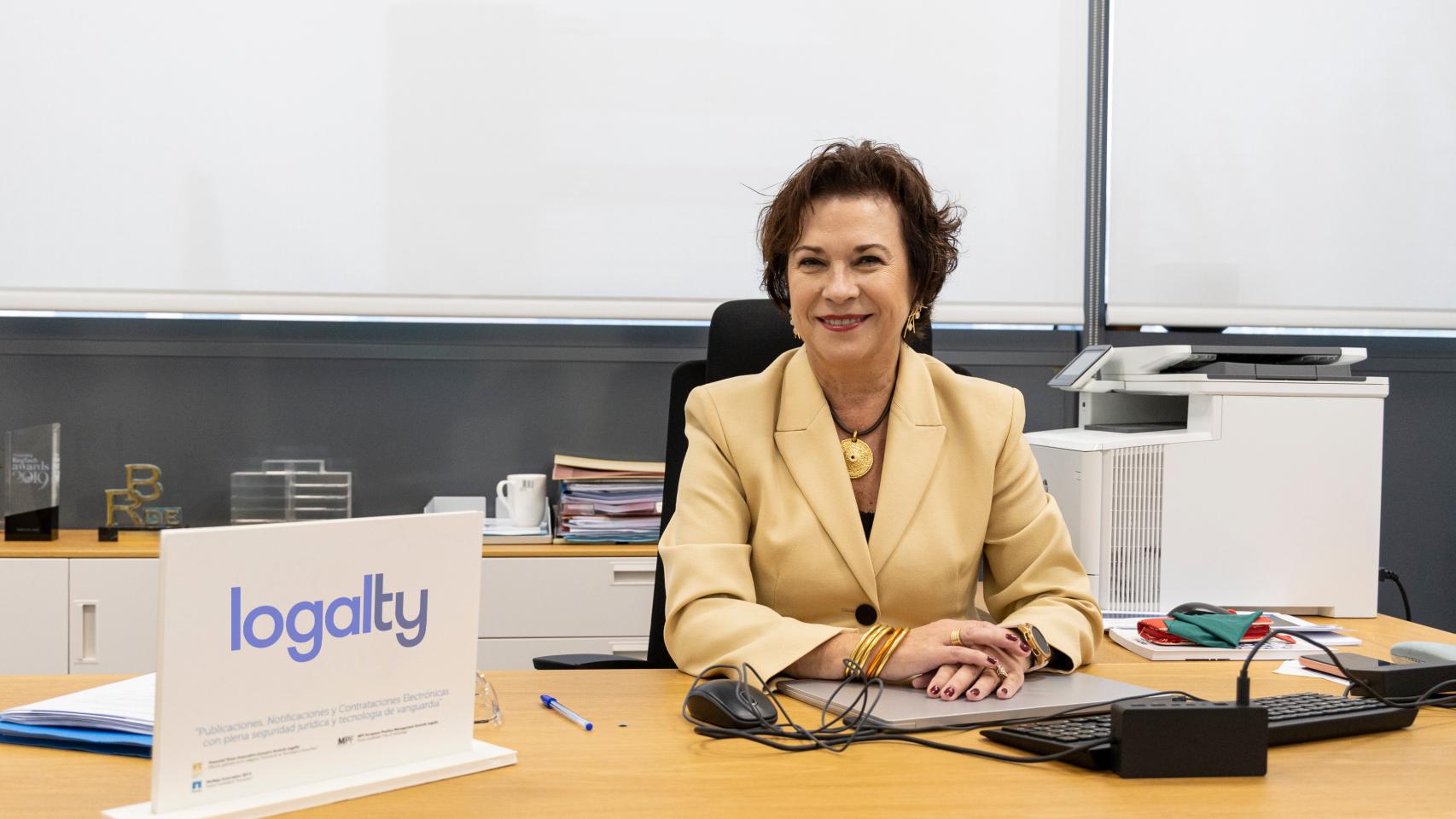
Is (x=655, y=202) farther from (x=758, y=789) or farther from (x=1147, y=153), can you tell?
(x=758, y=789)

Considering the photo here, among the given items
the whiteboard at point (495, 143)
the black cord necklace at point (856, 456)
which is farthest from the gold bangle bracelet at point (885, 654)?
the whiteboard at point (495, 143)

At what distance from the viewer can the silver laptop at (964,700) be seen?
124 centimetres

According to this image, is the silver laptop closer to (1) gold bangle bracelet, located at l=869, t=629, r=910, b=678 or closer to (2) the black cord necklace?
(1) gold bangle bracelet, located at l=869, t=629, r=910, b=678

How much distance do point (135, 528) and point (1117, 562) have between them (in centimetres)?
219

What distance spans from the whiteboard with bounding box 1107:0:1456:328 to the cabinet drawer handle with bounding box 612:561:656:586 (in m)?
1.45

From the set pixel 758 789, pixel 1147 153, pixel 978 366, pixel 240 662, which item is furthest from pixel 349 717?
pixel 1147 153

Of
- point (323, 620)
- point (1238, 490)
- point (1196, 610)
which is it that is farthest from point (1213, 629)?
point (323, 620)

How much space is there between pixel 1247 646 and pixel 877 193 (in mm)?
853

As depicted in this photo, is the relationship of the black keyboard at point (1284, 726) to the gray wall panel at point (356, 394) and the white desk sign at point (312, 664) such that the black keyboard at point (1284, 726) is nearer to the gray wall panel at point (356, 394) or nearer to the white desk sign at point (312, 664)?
the white desk sign at point (312, 664)

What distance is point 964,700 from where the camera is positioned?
1.32 m

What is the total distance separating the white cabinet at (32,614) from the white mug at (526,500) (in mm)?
938

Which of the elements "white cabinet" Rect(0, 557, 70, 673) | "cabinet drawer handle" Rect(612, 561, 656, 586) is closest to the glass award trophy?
"white cabinet" Rect(0, 557, 70, 673)

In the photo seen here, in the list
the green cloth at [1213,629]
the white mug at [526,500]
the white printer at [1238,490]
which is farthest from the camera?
the white mug at [526,500]

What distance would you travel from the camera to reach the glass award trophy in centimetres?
270
